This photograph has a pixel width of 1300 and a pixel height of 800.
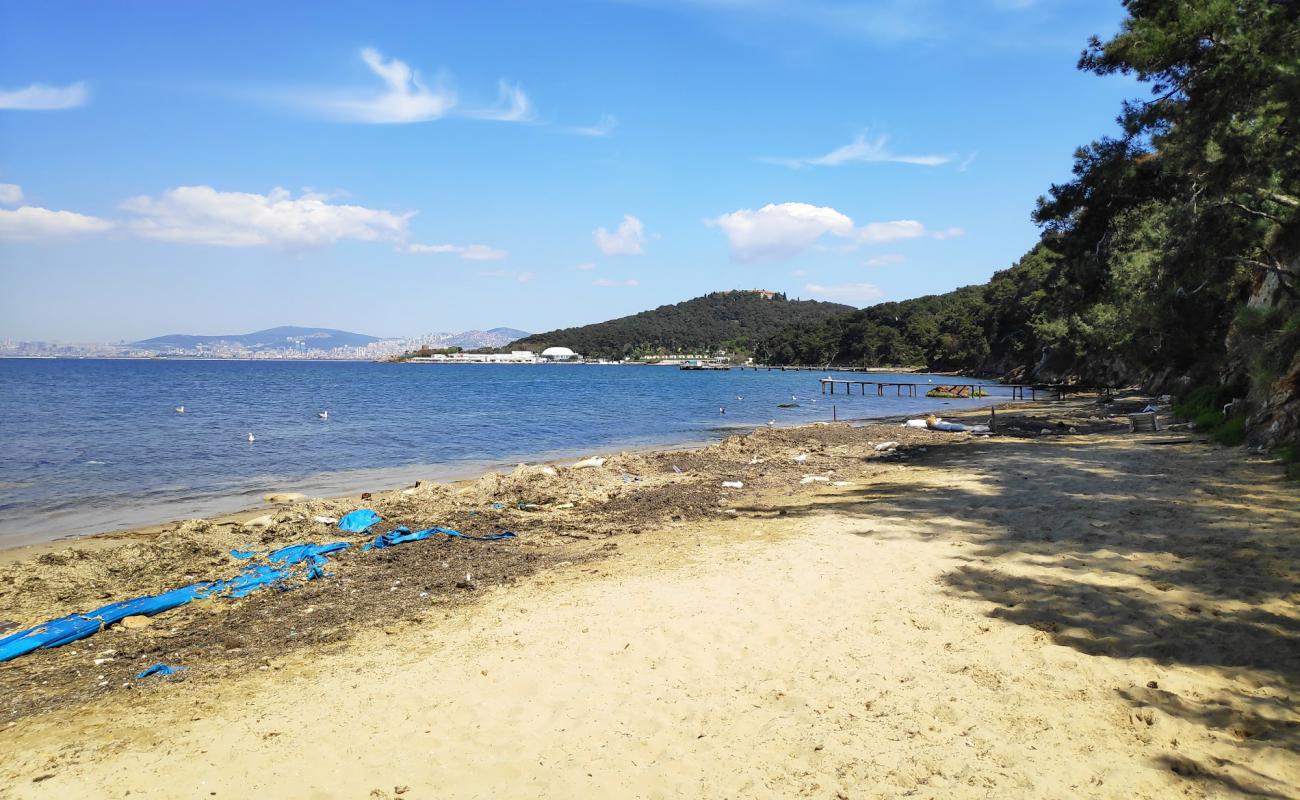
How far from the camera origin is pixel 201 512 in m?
15.2

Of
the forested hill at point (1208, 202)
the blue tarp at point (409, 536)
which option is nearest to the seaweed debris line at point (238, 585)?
the blue tarp at point (409, 536)

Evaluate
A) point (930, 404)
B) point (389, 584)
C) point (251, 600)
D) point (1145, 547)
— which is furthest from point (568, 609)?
point (930, 404)

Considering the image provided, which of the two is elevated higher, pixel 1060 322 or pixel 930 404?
pixel 1060 322

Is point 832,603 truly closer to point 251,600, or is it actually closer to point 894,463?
point 251,600

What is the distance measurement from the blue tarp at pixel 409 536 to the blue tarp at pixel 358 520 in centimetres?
65

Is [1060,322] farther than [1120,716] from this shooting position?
Yes

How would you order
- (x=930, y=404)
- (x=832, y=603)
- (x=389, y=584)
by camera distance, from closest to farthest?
(x=832, y=603), (x=389, y=584), (x=930, y=404)

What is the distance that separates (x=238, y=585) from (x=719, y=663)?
6.72m

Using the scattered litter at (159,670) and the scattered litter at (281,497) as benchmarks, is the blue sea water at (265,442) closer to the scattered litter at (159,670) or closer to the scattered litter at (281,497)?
the scattered litter at (281,497)

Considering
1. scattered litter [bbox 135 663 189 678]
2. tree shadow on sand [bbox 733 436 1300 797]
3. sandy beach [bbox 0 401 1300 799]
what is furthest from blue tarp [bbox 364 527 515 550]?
tree shadow on sand [bbox 733 436 1300 797]

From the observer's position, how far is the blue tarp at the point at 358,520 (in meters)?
11.8

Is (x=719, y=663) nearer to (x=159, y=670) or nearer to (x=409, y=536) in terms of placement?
(x=159, y=670)

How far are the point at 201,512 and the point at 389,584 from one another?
9.32 meters

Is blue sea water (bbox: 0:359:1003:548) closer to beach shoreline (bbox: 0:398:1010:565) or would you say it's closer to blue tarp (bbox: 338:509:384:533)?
beach shoreline (bbox: 0:398:1010:565)
